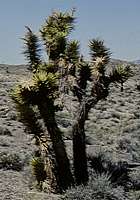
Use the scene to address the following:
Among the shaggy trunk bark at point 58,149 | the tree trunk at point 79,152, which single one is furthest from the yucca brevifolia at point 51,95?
the tree trunk at point 79,152

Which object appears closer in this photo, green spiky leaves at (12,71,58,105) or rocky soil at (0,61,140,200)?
green spiky leaves at (12,71,58,105)

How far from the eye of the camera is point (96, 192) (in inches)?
434

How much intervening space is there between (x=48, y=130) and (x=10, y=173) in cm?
231

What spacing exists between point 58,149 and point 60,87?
1.49 metres

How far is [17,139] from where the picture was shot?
19906 millimetres

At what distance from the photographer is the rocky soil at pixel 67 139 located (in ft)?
40.6

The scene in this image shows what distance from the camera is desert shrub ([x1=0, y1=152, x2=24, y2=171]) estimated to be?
1434 cm

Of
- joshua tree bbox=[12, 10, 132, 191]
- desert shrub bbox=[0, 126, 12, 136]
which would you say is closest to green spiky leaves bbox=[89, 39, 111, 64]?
joshua tree bbox=[12, 10, 132, 191]

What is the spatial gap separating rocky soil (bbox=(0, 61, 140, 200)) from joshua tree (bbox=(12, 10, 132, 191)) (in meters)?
0.63

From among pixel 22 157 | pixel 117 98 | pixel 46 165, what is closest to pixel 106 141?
pixel 22 157

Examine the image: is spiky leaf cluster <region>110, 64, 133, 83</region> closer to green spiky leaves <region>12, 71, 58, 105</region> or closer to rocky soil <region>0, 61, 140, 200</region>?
rocky soil <region>0, 61, 140, 200</region>

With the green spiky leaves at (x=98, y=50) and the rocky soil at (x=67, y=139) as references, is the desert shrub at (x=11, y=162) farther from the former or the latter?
the green spiky leaves at (x=98, y=50)

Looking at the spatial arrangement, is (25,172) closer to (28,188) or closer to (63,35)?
(28,188)

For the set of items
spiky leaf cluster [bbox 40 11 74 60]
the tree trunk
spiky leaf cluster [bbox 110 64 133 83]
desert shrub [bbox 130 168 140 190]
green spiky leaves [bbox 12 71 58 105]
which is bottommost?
desert shrub [bbox 130 168 140 190]
